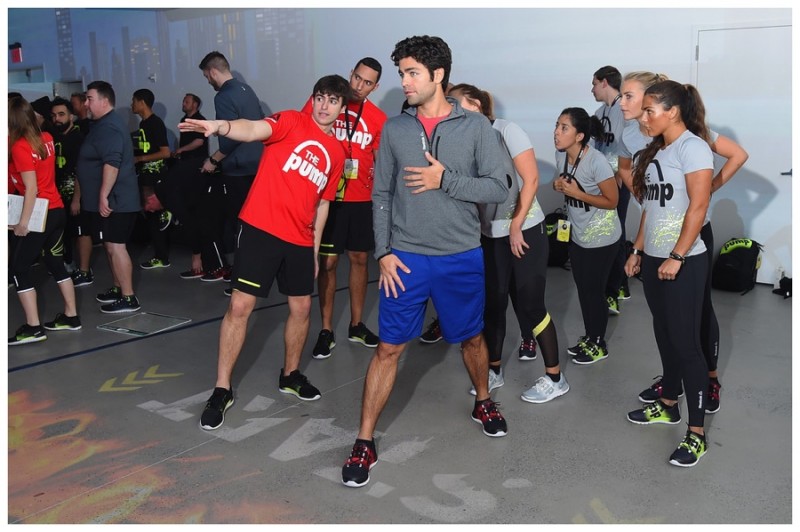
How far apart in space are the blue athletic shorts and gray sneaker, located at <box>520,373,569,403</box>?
2.54 ft

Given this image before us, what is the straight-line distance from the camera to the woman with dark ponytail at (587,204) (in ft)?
12.5

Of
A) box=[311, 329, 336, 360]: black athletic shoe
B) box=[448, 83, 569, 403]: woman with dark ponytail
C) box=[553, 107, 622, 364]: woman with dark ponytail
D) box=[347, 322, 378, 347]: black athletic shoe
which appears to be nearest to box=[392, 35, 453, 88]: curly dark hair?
box=[448, 83, 569, 403]: woman with dark ponytail

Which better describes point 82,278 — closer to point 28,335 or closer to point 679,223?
point 28,335

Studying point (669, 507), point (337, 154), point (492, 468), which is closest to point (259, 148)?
point (337, 154)

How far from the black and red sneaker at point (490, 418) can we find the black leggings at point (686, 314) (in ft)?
2.37

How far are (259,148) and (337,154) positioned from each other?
2.70m

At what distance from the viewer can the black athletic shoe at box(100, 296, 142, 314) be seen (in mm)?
5285

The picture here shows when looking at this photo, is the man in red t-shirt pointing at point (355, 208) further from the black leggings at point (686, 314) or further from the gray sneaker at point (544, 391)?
the black leggings at point (686, 314)

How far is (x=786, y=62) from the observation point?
5.65 meters

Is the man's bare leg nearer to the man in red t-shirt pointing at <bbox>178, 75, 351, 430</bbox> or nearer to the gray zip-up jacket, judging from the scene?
the man in red t-shirt pointing at <bbox>178, 75, 351, 430</bbox>

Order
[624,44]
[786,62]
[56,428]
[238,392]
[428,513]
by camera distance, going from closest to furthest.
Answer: [428,513] < [56,428] < [238,392] < [786,62] < [624,44]

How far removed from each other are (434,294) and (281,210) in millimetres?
861

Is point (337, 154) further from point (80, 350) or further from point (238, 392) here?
point (80, 350)

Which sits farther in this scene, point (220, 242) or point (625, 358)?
point (220, 242)
